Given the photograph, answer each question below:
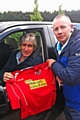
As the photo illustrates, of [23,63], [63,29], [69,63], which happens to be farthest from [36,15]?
[69,63]

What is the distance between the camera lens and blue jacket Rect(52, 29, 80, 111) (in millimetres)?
2084

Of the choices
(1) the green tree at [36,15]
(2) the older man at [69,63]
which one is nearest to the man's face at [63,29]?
(2) the older man at [69,63]

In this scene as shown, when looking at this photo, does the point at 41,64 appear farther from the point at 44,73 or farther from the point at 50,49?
the point at 50,49

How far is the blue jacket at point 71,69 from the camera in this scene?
2084mm

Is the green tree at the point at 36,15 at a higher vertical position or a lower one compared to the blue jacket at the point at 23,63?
lower

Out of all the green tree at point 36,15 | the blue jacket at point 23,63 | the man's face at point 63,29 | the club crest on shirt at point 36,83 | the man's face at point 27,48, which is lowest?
the green tree at point 36,15

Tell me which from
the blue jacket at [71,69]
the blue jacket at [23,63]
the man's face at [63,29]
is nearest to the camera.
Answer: the blue jacket at [71,69]

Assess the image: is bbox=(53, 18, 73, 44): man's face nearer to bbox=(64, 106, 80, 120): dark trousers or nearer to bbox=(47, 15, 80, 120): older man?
bbox=(47, 15, 80, 120): older man

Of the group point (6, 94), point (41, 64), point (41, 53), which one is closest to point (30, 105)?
point (6, 94)

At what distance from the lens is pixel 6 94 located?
7.00ft

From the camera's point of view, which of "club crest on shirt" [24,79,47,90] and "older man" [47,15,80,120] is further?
"club crest on shirt" [24,79,47,90]

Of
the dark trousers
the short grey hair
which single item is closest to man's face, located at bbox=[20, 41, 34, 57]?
the short grey hair

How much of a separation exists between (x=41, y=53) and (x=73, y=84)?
0.64 m

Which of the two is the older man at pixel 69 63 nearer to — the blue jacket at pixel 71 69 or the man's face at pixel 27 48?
the blue jacket at pixel 71 69
